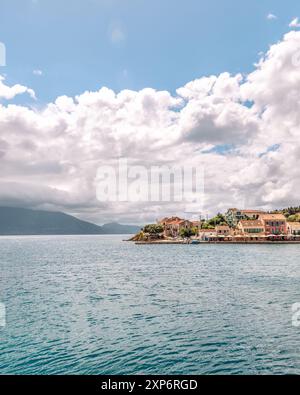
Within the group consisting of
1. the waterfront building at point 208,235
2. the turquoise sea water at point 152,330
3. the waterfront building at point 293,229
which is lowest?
the turquoise sea water at point 152,330

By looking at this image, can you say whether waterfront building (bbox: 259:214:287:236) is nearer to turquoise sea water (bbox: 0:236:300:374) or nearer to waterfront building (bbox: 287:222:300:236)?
waterfront building (bbox: 287:222:300:236)

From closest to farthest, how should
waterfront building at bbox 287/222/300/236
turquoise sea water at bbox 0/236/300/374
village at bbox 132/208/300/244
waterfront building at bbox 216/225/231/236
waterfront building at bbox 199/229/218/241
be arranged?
turquoise sea water at bbox 0/236/300/374
village at bbox 132/208/300/244
waterfront building at bbox 287/222/300/236
waterfront building at bbox 199/229/218/241
waterfront building at bbox 216/225/231/236

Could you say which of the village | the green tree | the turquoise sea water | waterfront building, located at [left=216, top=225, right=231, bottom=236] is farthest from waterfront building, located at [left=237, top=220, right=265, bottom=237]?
the turquoise sea water

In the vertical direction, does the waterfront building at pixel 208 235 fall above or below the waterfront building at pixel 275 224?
below

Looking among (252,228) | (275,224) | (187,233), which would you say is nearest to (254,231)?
(252,228)

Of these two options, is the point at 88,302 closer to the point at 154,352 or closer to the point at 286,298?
the point at 154,352

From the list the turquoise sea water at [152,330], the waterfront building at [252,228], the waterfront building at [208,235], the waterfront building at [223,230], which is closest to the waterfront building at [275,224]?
the waterfront building at [252,228]

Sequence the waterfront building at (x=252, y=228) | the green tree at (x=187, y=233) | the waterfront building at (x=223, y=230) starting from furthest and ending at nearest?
1. the green tree at (x=187, y=233)
2. the waterfront building at (x=223, y=230)
3. the waterfront building at (x=252, y=228)

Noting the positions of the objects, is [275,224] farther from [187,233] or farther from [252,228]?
[187,233]

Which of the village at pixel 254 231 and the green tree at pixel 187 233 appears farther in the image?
the green tree at pixel 187 233

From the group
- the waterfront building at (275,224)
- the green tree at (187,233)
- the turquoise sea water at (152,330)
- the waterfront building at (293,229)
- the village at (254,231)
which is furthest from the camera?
the green tree at (187,233)

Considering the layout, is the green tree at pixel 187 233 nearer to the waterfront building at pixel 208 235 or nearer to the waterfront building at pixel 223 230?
the waterfront building at pixel 208 235

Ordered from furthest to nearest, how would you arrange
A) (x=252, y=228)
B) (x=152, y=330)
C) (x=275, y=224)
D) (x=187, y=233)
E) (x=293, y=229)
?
(x=187, y=233) < (x=252, y=228) < (x=275, y=224) < (x=293, y=229) < (x=152, y=330)

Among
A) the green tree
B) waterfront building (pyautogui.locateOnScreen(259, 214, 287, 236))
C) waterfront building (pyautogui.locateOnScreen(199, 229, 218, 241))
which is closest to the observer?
waterfront building (pyautogui.locateOnScreen(259, 214, 287, 236))
